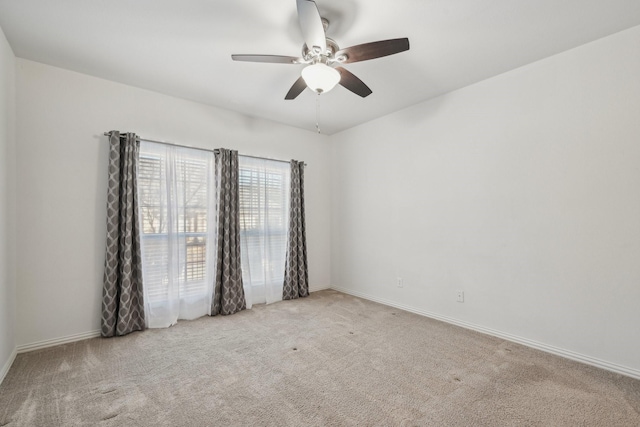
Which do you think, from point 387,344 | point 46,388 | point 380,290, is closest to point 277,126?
point 380,290

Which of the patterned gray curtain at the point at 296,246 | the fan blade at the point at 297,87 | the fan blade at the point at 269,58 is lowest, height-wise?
the patterned gray curtain at the point at 296,246

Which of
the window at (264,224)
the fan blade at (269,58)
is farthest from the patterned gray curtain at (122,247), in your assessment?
the fan blade at (269,58)

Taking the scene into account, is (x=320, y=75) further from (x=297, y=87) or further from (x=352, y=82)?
(x=297, y=87)

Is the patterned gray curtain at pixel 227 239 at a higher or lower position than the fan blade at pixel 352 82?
lower

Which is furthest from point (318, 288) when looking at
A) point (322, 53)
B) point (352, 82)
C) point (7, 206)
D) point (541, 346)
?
point (7, 206)

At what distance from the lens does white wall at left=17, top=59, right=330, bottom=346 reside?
2.53 m

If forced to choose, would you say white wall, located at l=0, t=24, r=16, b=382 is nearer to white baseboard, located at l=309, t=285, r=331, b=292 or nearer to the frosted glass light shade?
the frosted glass light shade

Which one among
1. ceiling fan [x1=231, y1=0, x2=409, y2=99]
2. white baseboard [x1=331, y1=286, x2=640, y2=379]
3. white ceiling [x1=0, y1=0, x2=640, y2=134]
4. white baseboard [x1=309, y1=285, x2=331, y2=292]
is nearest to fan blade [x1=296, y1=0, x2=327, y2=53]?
ceiling fan [x1=231, y1=0, x2=409, y2=99]

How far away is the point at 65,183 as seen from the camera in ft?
8.87

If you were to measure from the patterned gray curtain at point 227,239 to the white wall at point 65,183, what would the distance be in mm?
706

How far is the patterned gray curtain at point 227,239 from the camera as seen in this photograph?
3479 millimetres

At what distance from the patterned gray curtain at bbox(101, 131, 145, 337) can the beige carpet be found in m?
0.20

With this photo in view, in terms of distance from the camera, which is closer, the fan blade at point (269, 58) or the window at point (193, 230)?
the fan blade at point (269, 58)

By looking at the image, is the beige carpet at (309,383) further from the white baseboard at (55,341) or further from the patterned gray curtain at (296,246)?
the patterned gray curtain at (296,246)
